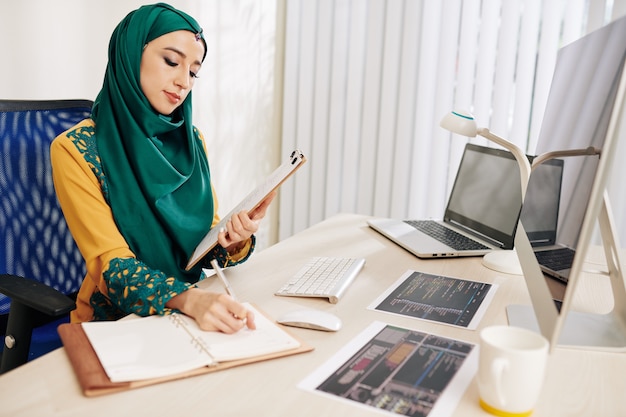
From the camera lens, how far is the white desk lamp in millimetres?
1250

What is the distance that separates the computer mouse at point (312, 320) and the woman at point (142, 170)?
30 cm

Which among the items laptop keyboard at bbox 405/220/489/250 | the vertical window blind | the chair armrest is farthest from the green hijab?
the vertical window blind

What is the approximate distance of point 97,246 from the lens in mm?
1084

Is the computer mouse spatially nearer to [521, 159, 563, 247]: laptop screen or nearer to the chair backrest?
[521, 159, 563, 247]: laptop screen

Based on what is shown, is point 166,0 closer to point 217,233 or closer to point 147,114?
point 147,114

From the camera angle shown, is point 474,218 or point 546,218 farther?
point 474,218

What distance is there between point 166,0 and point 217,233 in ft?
4.42

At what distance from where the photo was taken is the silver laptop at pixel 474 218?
138 centimetres

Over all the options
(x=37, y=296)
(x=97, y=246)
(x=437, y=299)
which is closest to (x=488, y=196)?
(x=437, y=299)

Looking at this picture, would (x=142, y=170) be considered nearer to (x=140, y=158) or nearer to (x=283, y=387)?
(x=140, y=158)

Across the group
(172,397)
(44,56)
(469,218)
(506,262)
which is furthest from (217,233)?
(44,56)

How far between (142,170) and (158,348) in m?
0.58

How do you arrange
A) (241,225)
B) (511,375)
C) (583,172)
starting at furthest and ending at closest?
(241,225)
(583,172)
(511,375)

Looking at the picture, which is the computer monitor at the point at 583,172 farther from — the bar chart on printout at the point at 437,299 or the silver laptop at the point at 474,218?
the silver laptop at the point at 474,218
